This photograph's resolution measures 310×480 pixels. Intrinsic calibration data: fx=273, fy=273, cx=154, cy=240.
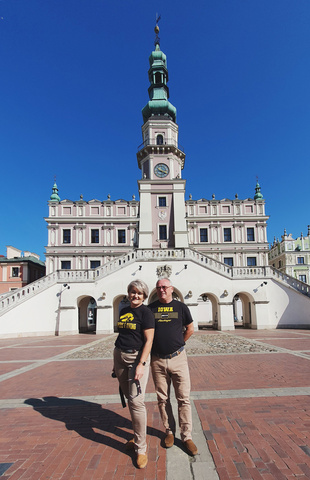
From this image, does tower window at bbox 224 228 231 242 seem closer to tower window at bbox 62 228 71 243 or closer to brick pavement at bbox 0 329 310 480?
tower window at bbox 62 228 71 243

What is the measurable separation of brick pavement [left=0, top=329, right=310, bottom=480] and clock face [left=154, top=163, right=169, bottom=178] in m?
25.4

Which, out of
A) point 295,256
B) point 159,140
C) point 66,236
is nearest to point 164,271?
point 159,140

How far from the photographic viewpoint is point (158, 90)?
1377 inches

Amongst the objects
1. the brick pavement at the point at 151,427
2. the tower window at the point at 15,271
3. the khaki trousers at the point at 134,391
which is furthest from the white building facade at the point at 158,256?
the khaki trousers at the point at 134,391

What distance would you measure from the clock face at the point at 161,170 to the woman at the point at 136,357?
2812 cm

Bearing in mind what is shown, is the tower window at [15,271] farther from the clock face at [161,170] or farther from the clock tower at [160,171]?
the clock face at [161,170]

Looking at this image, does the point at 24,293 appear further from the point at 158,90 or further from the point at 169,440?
the point at 158,90

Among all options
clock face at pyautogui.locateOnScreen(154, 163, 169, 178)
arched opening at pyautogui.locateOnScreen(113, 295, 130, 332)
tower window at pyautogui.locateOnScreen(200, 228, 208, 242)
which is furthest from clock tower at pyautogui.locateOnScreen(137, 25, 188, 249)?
tower window at pyautogui.locateOnScreen(200, 228, 208, 242)

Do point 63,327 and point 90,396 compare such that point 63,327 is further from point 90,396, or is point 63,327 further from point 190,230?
point 190,230

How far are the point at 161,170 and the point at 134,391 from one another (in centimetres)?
2907

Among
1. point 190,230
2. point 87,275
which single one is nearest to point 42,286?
point 87,275

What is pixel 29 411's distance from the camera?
5098 millimetres

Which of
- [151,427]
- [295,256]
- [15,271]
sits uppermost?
[295,256]

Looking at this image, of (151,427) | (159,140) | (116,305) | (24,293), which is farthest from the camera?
(159,140)
